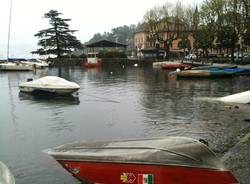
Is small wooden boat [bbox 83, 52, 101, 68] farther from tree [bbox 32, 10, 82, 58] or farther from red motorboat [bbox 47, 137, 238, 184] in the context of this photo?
red motorboat [bbox 47, 137, 238, 184]

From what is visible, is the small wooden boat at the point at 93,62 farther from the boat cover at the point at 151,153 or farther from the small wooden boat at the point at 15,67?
the boat cover at the point at 151,153

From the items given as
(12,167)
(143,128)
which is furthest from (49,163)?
(143,128)

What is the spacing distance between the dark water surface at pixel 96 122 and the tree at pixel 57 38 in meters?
89.8

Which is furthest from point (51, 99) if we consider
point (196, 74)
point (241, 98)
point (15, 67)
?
point (15, 67)

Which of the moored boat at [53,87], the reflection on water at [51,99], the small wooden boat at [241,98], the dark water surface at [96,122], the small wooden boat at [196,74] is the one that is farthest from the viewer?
the small wooden boat at [196,74]

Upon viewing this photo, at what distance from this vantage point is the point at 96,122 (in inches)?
981

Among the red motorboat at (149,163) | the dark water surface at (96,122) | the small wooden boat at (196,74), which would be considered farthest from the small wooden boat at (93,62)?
the red motorboat at (149,163)

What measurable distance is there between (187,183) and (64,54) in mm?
120467

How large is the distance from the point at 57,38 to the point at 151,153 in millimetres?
119098

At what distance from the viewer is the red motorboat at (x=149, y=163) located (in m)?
10.1

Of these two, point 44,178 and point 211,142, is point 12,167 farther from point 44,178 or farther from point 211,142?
point 211,142

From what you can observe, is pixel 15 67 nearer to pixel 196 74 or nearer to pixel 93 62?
pixel 93 62

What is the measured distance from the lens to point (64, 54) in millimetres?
128750

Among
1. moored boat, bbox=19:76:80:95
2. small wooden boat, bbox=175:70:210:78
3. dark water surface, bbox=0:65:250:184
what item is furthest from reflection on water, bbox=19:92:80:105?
small wooden boat, bbox=175:70:210:78
